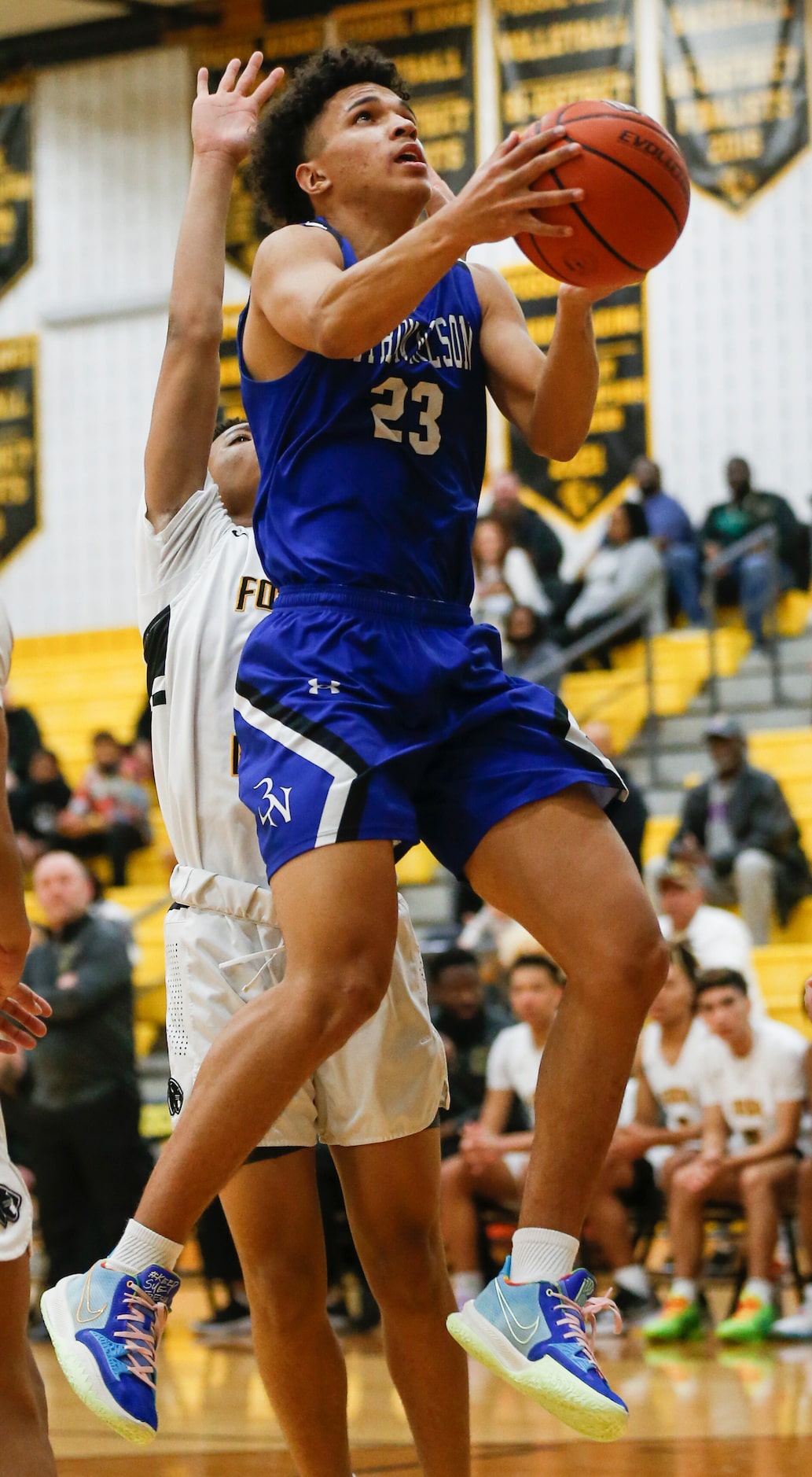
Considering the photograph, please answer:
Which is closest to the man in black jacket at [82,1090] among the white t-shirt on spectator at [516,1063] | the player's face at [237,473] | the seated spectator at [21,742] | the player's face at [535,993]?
the white t-shirt on spectator at [516,1063]

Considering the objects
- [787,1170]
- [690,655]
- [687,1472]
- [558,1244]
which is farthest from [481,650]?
[690,655]

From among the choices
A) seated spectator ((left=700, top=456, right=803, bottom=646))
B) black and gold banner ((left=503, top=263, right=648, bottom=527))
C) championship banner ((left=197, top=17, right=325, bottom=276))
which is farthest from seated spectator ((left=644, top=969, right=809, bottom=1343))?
championship banner ((left=197, top=17, right=325, bottom=276))

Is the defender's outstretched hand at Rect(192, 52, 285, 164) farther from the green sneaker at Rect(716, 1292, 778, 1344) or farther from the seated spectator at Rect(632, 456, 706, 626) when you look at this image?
the seated spectator at Rect(632, 456, 706, 626)

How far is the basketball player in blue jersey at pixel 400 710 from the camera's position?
303 centimetres

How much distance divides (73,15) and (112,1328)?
15704mm

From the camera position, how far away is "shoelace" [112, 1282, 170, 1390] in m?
2.96

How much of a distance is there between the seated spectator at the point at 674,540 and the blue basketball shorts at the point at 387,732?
10055 millimetres

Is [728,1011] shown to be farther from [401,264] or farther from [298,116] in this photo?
[401,264]

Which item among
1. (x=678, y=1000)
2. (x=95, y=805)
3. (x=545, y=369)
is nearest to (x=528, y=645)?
(x=95, y=805)

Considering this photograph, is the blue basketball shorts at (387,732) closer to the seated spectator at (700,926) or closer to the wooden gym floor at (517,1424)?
the wooden gym floor at (517,1424)

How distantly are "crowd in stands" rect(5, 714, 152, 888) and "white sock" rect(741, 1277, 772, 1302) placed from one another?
6966 millimetres

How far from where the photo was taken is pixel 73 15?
658 inches

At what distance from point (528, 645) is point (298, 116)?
29.7 ft

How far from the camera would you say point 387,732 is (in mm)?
3164
